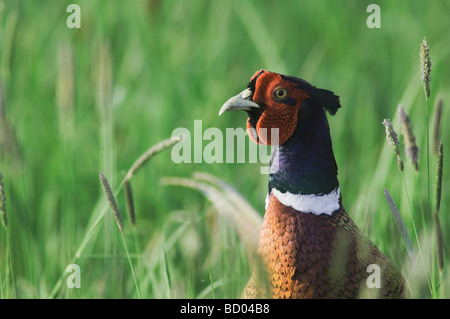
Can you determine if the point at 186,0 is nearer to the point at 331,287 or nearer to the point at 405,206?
the point at 405,206

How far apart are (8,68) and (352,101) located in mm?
1406

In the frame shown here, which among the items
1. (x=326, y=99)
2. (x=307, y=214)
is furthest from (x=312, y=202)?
(x=326, y=99)

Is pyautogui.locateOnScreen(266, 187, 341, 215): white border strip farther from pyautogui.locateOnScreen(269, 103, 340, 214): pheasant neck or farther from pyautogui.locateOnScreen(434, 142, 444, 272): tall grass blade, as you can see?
pyautogui.locateOnScreen(434, 142, 444, 272): tall grass blade

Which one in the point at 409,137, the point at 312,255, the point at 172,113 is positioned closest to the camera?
the point at 409,137

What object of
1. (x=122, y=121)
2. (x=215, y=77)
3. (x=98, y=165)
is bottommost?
(x=98, y=165)

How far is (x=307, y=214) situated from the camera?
144 centimetres

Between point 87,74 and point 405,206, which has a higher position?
point 87,74

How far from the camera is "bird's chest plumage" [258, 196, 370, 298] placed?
1413mm

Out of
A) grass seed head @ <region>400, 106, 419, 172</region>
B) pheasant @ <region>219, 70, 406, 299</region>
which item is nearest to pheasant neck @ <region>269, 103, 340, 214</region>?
pheasant @ <region>219, 70, 406, 299</region>

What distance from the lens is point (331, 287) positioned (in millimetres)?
1410

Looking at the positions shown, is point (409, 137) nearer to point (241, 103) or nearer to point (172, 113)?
point (241, 103)

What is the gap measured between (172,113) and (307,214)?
4.42ft

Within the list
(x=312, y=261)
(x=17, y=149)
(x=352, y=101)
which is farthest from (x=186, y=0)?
(x=312, y=261)

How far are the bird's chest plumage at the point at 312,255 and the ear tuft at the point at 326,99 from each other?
235 millimetres
